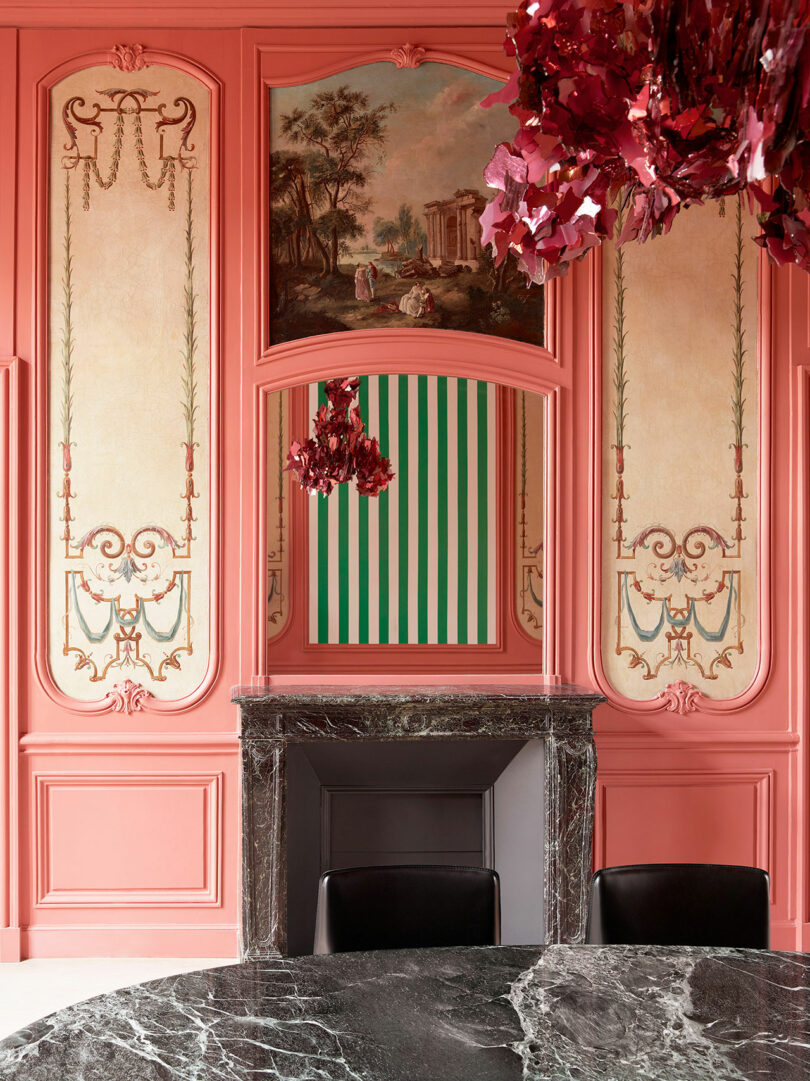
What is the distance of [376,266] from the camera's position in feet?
13.8

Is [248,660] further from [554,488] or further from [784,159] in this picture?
[784,159]

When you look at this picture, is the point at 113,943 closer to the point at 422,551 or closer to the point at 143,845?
the point at 143,845

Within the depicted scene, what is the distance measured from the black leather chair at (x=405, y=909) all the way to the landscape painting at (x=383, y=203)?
2693 mm

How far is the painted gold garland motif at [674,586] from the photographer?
4.20 m

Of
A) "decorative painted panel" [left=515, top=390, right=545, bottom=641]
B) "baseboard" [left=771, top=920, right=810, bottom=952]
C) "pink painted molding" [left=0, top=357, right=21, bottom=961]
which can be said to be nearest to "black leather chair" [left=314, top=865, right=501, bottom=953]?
"decorative painted panel" [left=515, top=390, right=545, bottom=641]

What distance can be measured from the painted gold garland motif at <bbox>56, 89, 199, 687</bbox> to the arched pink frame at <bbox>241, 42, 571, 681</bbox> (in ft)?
0.92

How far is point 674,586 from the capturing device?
4207mm

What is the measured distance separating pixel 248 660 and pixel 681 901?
2.40 meters

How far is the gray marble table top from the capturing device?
4.33ft

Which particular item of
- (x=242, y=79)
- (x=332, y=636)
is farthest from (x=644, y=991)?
(x=242, y=79)

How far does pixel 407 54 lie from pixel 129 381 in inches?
73.4

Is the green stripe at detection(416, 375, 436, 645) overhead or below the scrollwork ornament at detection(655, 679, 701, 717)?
overhead

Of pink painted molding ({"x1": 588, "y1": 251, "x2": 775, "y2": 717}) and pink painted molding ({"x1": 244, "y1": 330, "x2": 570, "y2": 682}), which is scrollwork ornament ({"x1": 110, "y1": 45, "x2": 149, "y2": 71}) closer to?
pink painted molding ({"x1": 244, "y1": 330, "x2": 570, "y2": 682})

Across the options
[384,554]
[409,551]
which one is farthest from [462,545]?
[384,554]
